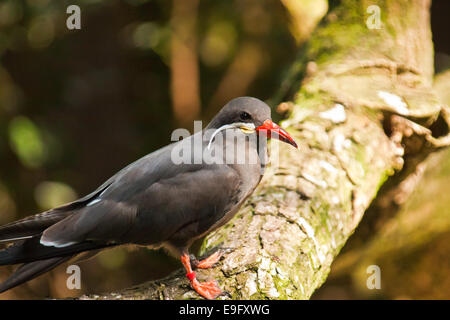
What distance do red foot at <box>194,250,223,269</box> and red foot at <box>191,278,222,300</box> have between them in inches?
5.2

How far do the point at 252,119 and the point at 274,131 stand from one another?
0.11m

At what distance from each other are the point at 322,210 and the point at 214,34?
3123 millimetres

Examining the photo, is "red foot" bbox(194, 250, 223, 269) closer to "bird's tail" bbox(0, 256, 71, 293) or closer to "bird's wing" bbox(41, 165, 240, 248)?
"bird's wing" bbox(41, 165, 240, 248)

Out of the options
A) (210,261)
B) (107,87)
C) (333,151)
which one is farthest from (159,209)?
(107,87)

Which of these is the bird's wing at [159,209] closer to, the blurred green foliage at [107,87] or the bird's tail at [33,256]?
the bird's tail at [33,256]

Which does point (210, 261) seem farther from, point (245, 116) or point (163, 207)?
point (245, 116)

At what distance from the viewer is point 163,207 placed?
86.1 inches

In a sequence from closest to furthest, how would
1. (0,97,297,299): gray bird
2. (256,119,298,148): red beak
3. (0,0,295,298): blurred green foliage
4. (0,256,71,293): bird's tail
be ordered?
(0,256,71,293): bird's tail
(0,97,297,299): gray bird
(256,119,298,148): red beak
(0,0,295,298): blurred green foliage

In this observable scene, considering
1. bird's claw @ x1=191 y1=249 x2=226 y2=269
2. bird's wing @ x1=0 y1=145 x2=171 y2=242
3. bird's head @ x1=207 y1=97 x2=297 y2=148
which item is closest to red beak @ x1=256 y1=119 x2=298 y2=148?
bird's head @ x1=207 y1=97 x2=297 y2=148

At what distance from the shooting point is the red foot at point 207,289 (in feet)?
6.44

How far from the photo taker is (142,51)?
5.27 m

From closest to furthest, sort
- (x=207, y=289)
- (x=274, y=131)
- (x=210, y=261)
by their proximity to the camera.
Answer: (x=207, y=289)
(x=210, y=261)
(x=274, y=131)

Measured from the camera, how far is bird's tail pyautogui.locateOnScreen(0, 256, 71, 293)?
76.9 inches

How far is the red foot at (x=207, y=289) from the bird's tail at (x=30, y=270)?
21.2 inches
